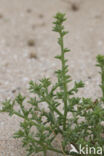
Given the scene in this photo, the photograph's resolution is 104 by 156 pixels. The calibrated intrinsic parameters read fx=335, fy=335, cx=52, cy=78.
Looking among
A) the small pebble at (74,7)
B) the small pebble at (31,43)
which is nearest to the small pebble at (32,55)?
the small pebble at (31,43)

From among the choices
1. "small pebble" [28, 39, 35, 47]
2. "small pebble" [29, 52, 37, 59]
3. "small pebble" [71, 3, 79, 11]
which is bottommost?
"small pebble" [29, 52, 37, 59]

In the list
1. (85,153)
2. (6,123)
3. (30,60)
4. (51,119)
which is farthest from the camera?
(30,60)

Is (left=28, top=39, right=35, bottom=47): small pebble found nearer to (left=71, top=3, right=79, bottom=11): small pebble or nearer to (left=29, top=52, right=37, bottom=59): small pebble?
(left=29, top=52, right=37, bottom=59): small pebble

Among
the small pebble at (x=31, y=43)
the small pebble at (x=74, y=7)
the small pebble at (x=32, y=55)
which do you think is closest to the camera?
the small pebble at (x=32, y=55)

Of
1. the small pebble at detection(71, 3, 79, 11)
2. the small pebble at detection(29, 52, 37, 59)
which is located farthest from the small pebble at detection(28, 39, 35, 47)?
the small pebble at detection(71, 3, 79, 11)

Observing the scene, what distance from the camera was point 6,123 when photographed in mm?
2406

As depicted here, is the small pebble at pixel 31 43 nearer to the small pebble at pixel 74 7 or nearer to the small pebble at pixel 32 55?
the small pebble at pixel 32 55

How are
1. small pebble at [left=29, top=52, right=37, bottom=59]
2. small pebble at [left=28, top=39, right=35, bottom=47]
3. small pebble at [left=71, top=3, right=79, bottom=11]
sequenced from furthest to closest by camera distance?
1. small pebble at [left=71, top=3, right=79, bottom=11]
2. small pebble at [left=28, top=39, right=35, bottom=47]
3. small pebble at [left=29, top=52, right=37, bottom=59]

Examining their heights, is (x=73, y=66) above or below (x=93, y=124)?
above

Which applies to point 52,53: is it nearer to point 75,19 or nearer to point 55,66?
point 55,66

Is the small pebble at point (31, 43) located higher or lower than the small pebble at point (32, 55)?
higher

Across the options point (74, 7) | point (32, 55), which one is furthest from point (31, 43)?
point (74, 7)

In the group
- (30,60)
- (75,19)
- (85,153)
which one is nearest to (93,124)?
(85,153)

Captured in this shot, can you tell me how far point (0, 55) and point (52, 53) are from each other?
22.1 inches
